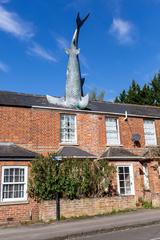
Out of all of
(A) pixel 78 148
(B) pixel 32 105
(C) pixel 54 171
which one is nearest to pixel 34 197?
(C) pixel 54 171

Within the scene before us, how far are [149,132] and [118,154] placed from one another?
4895mm

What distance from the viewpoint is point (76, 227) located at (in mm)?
10234

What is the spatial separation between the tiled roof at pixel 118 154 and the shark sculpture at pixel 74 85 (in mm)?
3763

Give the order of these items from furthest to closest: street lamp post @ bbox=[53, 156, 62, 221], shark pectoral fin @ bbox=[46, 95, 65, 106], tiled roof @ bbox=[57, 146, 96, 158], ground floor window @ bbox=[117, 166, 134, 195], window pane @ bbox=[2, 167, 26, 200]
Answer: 1. shark pectoral fin @ bbox=[46, 95, 65, 106]
2. ground floor window @ bbox=[117, 166, 134, 195]
3. tiled roof @ bbox=[57, 146, 96, 158]
4. window pane @ bbox=[2, 167, 26, 200]
5. street lamp post @ bbox=[53, 156, 62, 221]

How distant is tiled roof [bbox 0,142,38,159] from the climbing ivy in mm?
949

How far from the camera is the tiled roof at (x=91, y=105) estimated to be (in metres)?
17.5

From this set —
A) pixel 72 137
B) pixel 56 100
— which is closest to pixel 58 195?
pixel 72 137

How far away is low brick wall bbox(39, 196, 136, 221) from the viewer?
12375mm

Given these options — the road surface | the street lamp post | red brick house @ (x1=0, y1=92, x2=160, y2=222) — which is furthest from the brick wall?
the road surface

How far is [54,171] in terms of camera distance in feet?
43.9

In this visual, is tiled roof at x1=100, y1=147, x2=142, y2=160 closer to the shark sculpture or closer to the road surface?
the shark sculpture

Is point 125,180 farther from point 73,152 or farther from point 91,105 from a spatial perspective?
point 91,105

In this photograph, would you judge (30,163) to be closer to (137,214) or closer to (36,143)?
(36,143)

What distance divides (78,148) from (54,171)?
4647 mm
